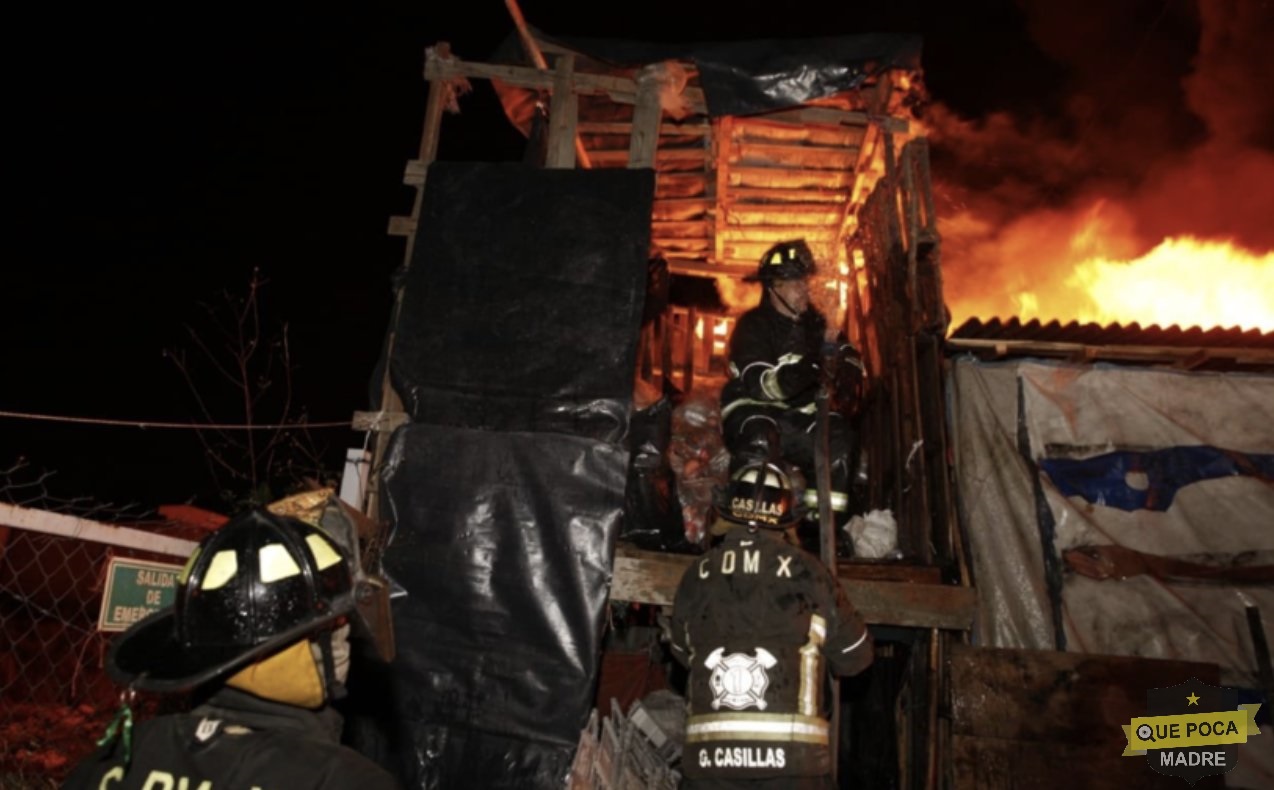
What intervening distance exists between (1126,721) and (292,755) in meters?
5.20

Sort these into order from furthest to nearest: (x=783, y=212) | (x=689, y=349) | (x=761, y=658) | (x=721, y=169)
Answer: (x=689, y=349) → (x=783, y=212) → (x=721, y=169) → (x=761, y=658)

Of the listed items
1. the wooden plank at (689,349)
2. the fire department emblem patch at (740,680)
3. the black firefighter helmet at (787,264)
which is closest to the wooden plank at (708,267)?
the wooden plank at (689,349)

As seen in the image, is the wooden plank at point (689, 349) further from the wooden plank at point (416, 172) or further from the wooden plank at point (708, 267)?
the wooden plank at point (416, 172)

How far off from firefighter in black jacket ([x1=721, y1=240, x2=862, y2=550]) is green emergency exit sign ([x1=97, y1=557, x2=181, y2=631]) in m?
4.02

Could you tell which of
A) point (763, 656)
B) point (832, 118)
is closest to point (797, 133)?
point (832, 118)

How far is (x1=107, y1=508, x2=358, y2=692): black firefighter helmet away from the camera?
1987 mm

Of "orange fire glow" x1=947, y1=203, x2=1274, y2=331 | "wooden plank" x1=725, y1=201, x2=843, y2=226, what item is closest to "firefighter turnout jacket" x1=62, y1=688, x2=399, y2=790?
"wooden plank" x1=725, y1=201, x2=843, y2=226

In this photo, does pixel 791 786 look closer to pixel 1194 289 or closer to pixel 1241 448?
pixel 1241 448

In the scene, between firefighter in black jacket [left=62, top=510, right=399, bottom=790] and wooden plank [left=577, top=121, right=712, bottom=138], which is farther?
wooden plank [left=577, top=121, right=712, bottom=138]

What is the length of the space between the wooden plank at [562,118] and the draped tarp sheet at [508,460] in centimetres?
37

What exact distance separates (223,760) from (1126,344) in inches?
288

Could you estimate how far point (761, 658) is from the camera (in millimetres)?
4004

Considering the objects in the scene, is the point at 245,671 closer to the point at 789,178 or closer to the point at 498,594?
the point at 498,594

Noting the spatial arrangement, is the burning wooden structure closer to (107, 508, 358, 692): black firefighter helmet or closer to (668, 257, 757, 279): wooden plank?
(668, 257, 757, 279): wooden plank
